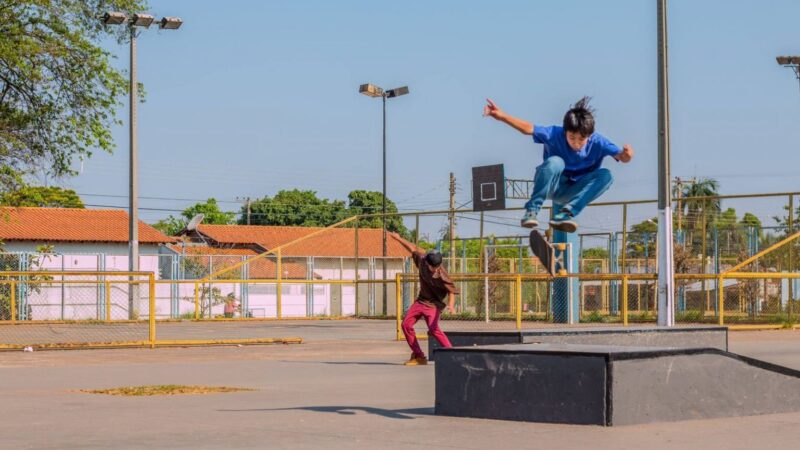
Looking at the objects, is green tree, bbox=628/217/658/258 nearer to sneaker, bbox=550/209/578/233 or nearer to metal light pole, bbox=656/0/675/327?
metal light pole, bbox=656/0/675/327

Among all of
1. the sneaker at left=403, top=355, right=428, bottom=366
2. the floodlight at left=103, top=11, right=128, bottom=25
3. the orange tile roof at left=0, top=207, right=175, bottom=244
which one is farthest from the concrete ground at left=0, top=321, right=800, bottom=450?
the orange tile roof at left=0, top=207, right=175, bottom=244

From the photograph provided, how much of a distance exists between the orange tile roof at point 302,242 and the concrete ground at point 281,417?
195 feet

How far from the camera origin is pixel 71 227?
205 ft

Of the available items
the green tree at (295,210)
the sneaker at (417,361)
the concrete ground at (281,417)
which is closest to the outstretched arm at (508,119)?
the concrete ground at (281,417)

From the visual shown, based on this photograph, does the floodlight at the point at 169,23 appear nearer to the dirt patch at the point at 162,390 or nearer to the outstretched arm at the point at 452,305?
the outstretched arm at the point at 452,305

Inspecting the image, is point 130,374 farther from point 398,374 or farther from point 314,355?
point 314,355

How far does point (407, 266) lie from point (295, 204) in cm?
7290

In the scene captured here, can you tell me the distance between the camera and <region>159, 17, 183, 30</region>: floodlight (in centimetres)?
3519

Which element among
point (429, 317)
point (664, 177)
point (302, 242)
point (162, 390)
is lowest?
point (162, 390)

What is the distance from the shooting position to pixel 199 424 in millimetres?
10016

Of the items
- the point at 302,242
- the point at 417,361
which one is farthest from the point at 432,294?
the point at 302,242

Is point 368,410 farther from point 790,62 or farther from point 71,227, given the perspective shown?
point 71,227

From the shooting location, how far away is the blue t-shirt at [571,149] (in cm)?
1001

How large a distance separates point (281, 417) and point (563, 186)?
324 cm
